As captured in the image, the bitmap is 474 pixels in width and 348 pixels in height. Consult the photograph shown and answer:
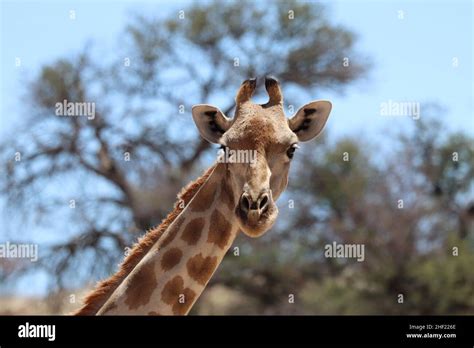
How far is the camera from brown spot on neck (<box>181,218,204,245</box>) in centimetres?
854

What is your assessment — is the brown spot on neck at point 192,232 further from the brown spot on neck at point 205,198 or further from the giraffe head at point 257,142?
the giraffe head at point 257,142

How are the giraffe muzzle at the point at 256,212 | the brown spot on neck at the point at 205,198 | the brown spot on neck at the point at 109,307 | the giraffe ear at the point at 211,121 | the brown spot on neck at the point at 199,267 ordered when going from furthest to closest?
the giraffe ear at the point at 211,121, the brown spot on neck at the point at 205,198, the brown spot on neck at the point at 199,267, the brown spot on neck at the point at 109,307, the giraffe muzzle at the point at 256,212

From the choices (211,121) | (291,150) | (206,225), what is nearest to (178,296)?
(206,225)

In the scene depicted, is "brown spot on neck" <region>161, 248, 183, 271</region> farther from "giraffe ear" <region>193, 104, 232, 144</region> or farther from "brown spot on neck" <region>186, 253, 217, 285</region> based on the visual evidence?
"giraffe ear" <region>193, 104, 232, 144</region>

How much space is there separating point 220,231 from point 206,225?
0.12 m

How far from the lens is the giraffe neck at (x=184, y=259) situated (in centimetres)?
834

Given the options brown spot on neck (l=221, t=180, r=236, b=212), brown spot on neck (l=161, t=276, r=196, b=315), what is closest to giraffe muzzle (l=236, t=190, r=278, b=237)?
brown spot on neck (l=221, t=180, r=236, b=212)

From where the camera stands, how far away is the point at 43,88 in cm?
3319

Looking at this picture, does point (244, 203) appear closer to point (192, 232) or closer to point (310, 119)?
point (192, 232)

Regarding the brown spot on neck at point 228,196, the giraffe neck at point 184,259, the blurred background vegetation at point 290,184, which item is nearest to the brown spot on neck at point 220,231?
the giraffe neck at point 184,259

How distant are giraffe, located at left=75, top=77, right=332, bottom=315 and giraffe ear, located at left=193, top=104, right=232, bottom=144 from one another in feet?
0.47

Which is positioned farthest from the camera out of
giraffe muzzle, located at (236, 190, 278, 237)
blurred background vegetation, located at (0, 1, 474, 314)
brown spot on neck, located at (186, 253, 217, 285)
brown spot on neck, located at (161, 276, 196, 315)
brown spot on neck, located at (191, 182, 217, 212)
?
blurred background vegetation, located at (0, 1, 474, 314)

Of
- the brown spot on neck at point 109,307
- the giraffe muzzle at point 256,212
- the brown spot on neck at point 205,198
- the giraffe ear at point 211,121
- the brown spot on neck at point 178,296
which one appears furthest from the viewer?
the giraffe ear at point 211,121
